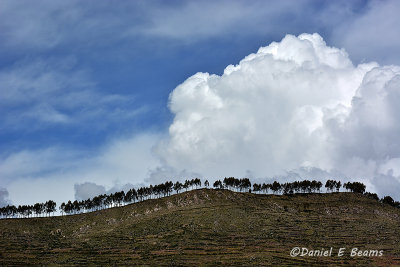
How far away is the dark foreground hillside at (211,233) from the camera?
342 ft

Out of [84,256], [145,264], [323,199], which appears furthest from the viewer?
[323,199]

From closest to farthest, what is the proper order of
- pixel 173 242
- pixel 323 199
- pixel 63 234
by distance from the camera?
pixel 173 242 < pixel 63 234 < pixel 323 199

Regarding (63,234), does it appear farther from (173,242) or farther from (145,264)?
(145,264)

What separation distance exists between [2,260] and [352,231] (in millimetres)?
121155

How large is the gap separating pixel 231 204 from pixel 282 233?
4673 cm

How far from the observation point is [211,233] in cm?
13675

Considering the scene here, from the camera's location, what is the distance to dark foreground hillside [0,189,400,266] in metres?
104

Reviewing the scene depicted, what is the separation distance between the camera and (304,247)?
4525 inches

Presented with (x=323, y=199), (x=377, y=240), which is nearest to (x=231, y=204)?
(x=323, y=199)

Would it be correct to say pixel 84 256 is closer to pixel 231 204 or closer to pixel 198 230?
pixel 198 230

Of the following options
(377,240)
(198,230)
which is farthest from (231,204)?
(377,240)

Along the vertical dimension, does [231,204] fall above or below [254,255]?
above

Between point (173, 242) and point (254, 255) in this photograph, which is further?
point (173, 242)

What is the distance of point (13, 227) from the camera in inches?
7042
